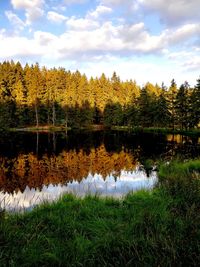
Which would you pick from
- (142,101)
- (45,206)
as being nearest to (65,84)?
(142,101)

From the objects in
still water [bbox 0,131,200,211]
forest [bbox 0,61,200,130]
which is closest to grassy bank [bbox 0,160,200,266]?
still water [bbox 0,131,200,211]

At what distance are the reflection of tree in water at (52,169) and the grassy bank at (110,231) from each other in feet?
20.7

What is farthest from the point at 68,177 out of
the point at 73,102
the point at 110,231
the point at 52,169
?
the point at 73,102

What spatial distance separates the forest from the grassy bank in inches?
1959

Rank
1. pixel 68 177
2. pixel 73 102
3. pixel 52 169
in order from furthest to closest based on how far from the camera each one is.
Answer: pixel 73 102, pixel 52 169, pixel 68 177

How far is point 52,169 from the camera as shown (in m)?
19.9

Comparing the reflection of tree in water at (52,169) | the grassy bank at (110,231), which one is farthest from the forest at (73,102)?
the grassy bank at (110,231)

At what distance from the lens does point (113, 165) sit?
21688mm

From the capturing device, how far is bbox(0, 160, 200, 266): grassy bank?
5.12 metres

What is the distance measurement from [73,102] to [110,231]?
7290 centimetres

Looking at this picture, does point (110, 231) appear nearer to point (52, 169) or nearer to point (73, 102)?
point (52, 169)

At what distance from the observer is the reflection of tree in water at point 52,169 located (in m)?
16.2

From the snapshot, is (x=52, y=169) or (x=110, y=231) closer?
(x=110, y=231)

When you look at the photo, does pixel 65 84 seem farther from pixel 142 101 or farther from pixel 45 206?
pixel 45 206
